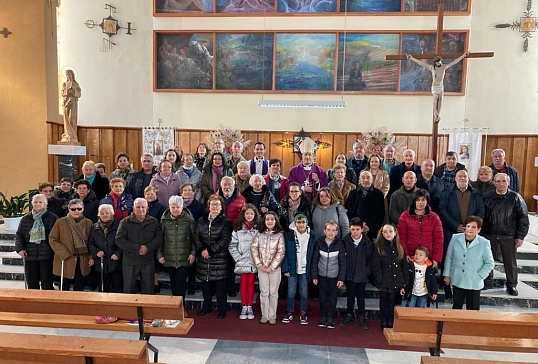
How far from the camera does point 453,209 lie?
4586 mm

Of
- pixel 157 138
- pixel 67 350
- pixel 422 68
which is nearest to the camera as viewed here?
pixel 67 350

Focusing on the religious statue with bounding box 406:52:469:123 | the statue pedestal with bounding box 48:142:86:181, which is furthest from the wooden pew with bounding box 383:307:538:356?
the statue pedestal with bounding box 48:142:86:181

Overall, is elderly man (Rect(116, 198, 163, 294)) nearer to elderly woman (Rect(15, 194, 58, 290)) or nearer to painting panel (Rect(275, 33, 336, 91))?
elderly woman (Rect(15, 194, 58, 290))

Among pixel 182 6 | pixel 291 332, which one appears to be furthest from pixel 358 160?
pixel 182 6

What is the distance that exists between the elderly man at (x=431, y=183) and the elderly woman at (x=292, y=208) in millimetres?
1619

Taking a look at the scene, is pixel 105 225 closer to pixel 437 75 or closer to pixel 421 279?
pixel 421 279

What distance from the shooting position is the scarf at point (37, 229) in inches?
170

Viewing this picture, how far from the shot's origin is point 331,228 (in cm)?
405

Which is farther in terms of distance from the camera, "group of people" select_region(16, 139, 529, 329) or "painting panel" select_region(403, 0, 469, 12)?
"painting panel" select_region(403, 0, 469, 12)

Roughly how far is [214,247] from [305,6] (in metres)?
8.47

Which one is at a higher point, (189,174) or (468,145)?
(468,145)

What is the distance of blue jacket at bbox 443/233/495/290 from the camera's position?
3912 millimetres

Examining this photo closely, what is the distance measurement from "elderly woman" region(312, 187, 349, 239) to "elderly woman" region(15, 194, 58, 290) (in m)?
3.18

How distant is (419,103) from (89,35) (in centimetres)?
951
